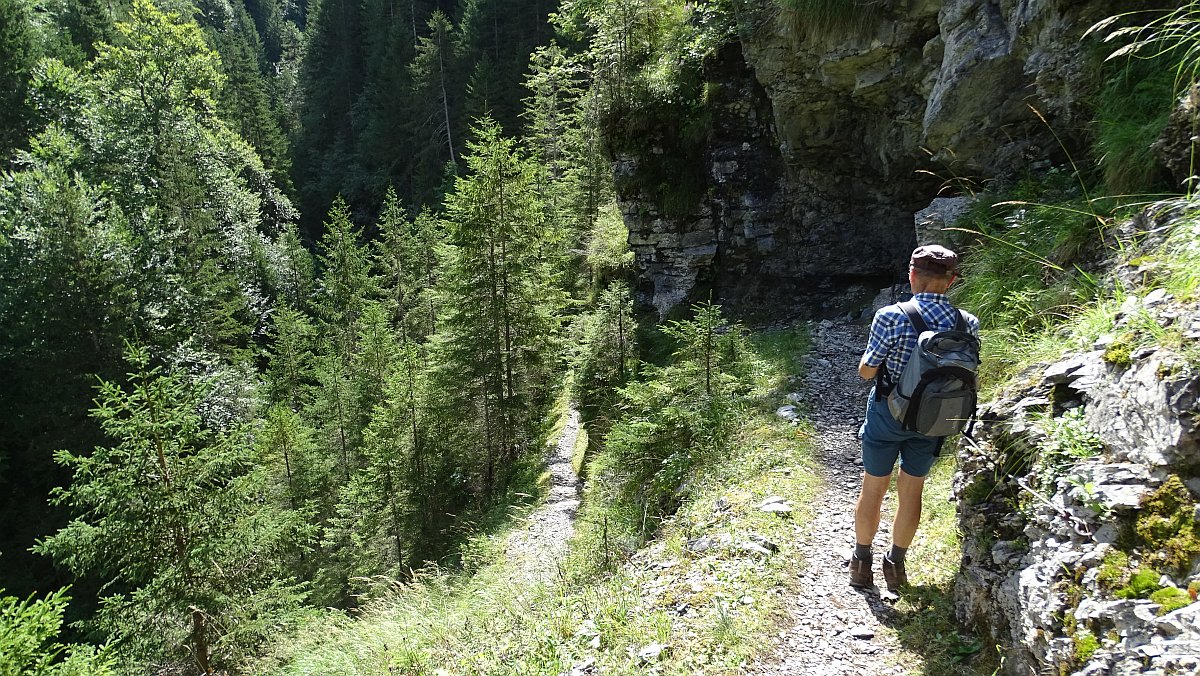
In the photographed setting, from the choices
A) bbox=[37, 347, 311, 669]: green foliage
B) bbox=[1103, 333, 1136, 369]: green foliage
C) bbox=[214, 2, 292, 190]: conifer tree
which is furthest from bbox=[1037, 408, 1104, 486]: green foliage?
bbox=[214, 2, 292, 190]: conifer tree

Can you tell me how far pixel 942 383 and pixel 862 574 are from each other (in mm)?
1758

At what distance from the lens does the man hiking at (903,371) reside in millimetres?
3605

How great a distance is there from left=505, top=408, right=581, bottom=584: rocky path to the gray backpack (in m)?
6.91

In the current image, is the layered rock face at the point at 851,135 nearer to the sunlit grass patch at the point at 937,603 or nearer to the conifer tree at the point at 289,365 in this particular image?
the sunlit grass patch at the point at 937,603

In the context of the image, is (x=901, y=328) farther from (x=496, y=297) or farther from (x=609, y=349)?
(x=496, y=297)

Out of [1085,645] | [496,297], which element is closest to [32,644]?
[1085,645]

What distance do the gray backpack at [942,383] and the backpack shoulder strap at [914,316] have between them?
0.09 m

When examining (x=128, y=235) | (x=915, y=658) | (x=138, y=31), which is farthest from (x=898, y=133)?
(x=138, y=31)

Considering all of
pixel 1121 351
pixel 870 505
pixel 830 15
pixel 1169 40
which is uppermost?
pixel 830 15

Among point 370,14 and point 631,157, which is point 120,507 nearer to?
point 631,157

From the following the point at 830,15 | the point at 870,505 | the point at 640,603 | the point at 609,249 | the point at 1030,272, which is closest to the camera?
the point at 870,505

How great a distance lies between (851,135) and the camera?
12625 millimetres

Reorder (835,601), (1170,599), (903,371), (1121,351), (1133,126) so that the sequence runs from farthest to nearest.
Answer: (1133,126) → (835,601) → (903,371) → (1121,351) → (1170,599)

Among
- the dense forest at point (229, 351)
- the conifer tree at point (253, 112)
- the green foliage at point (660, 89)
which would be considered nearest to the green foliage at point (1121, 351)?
the dense forest at point (229, 351)
